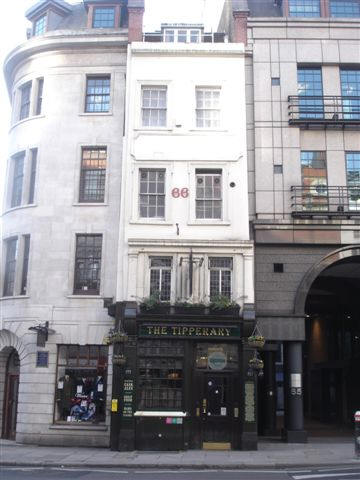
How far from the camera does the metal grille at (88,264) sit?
21422 mm

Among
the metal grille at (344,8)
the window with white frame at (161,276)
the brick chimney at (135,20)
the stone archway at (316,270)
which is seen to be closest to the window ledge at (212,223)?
the window with white frame at (161,276)

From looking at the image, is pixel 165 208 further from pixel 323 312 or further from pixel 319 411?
pixel 319 411

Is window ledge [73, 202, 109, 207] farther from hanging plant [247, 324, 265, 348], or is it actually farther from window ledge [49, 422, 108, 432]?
window ledge [49, 422, 108, 432]

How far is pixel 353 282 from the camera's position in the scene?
85.9 ft

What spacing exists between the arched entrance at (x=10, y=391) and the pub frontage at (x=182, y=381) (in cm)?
497

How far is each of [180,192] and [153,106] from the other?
3.92 meters

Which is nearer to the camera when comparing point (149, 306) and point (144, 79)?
point (149, 306)

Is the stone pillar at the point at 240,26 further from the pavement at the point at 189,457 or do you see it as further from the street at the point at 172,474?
the street at the point at 172,474

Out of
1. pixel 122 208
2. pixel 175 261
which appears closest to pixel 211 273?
pixel 175 261

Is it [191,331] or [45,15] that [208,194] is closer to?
[191,331]

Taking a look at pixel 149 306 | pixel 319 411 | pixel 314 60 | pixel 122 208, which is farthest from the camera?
pixel 319 411

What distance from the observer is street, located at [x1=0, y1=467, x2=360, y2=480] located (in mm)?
13719

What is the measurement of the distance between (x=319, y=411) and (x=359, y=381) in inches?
208

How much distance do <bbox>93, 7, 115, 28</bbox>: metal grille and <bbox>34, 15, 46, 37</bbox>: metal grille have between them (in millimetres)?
2505
